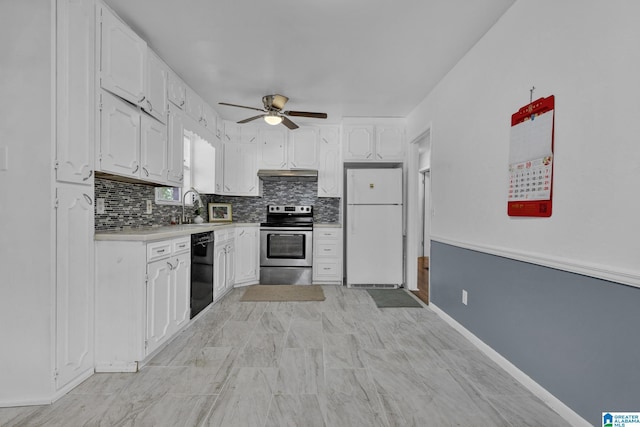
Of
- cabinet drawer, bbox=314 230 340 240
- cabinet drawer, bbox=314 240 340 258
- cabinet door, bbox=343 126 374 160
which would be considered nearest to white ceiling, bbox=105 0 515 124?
cabinet door, bbox=343 126 374 160

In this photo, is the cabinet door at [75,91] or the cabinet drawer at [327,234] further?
the cabinet drawer at [327,234]

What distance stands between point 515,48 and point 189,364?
10.4 feet

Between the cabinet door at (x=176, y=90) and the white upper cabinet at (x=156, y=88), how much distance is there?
10 cm

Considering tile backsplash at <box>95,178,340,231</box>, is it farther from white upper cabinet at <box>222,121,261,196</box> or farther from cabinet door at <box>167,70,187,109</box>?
cabinet door at <box>167,70,187,109</box>

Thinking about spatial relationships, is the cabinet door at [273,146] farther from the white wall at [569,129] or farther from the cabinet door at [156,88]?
the white wall at [569,129]

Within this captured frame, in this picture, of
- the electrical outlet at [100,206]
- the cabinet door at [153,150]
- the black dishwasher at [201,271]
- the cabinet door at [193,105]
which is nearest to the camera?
the electrical outlet at [100,206]

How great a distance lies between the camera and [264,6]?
84.4 inches

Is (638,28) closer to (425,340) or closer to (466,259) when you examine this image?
(466,259)

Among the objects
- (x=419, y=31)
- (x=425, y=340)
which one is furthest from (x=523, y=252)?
(x=419, y=31)

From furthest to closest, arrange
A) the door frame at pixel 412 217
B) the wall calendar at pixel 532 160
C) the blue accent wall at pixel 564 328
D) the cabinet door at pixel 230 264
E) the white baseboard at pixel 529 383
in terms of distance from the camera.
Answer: the door frame at pixel 412 217 < the cabinet door at pixel 230 264 < the wall calendar at pixel 532 160 < the white baseboard at pixel 529 383 < the blue accent wall at pixel 564 328

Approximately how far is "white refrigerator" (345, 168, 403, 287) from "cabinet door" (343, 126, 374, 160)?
33 cm

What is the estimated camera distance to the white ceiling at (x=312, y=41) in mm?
2150

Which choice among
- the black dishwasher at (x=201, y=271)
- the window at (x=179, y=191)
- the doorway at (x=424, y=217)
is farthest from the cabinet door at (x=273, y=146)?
the doorway at (x=424, y=217)

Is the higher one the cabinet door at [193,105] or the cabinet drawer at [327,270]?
the cabinet door at [193,105]
